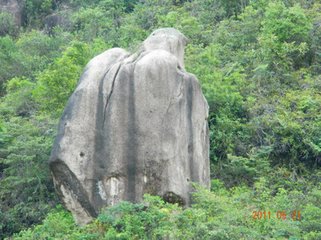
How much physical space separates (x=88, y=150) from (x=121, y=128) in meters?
0.69

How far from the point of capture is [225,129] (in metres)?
19.1

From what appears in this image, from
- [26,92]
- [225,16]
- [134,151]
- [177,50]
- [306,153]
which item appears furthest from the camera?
[225,16]

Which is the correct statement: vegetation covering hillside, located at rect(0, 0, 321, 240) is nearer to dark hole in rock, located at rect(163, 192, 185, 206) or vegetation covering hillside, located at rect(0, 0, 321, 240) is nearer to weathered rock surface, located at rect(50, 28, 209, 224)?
dark hole in rock, located at rect(163, 192, 185, 206)

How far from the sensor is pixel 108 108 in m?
15.4

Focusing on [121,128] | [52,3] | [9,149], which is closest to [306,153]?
[121,128]

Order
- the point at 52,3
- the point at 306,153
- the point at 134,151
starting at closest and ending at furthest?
the point at 134,151 < the point at 306,153 < the point at 52,3

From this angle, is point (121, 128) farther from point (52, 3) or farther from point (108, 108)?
point (52, 3)

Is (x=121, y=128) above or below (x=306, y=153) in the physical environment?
above

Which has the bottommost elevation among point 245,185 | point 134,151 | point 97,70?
point 245,185

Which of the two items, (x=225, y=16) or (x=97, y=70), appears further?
(x=225, y=16)
